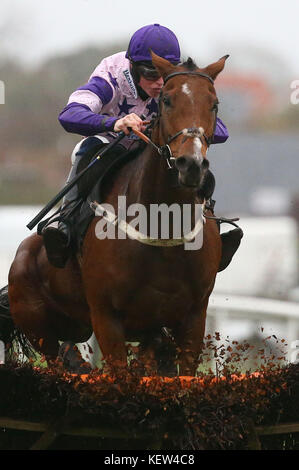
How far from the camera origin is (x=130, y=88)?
4348mm

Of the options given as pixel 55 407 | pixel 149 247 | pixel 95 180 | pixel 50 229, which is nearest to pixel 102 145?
pixel 95 180

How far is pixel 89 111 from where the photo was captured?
4.13 meters

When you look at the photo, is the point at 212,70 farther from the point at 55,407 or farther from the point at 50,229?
the point at 55,407

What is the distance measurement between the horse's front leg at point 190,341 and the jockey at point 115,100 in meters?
0.69

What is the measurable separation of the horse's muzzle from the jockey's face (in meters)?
0.90

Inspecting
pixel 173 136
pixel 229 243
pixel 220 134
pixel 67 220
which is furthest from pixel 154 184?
pixel 229 243

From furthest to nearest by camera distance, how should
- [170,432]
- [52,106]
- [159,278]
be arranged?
[52,106], [159,278], [170,432]

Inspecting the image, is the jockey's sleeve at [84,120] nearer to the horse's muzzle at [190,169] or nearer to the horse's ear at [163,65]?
the horse's ear at [163,65]

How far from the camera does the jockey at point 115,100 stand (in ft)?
13.4

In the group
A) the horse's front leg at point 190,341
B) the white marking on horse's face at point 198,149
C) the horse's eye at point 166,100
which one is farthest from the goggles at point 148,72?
the horse's front leg at point 190,341

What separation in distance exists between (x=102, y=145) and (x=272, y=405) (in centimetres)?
149

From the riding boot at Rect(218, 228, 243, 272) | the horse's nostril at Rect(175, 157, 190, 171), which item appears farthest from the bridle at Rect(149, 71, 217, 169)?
the riding boot at Rect(218, 228, 243, 272)

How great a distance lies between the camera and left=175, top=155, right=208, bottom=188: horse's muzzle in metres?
3.40

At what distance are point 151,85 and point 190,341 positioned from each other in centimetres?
116
